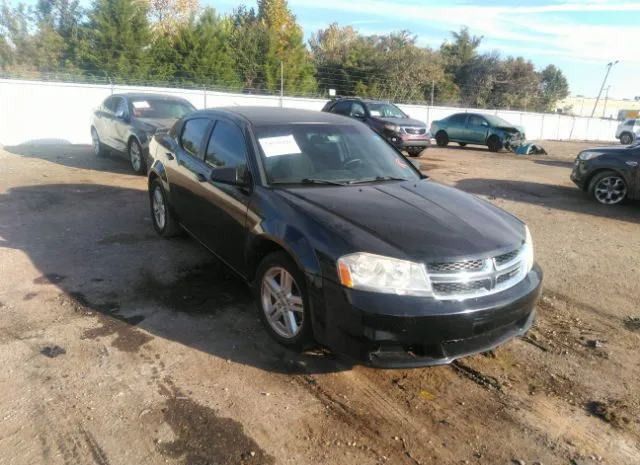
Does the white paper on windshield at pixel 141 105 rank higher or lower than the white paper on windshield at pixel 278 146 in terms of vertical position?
higher

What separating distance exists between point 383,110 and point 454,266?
45.8 feet

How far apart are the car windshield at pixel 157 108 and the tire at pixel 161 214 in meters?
4.66

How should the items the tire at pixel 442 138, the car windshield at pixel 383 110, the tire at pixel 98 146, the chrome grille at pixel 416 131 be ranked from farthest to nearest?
the tire at pixel 442 138, the car windshield at pixel 383 110, the chrome grille at pixel 416 131, the tire at pixel 98 146

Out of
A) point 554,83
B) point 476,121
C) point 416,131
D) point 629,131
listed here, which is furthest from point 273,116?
point 554,83

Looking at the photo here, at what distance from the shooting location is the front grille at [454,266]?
2.89m

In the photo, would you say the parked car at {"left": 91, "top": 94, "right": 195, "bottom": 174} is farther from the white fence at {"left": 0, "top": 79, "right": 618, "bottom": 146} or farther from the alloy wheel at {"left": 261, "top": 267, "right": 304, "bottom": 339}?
the alloy wheel at {"left": 261, "top": 267, "right": 304, "bottom": 339}

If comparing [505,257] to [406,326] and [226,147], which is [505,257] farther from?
[226,147]

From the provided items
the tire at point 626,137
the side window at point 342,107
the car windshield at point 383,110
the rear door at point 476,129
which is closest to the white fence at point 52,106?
the side window at point 342,107

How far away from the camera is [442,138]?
2116 centimetres

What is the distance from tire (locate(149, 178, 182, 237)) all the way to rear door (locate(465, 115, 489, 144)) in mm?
16628

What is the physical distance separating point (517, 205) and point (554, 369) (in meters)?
5.97

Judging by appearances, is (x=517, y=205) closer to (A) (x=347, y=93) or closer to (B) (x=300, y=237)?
(B) (x=300, y=237)

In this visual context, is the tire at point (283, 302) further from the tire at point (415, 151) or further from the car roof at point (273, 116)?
the tire at point (415, 151)

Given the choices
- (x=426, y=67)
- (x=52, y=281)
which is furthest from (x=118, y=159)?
(x=426, y=67)
